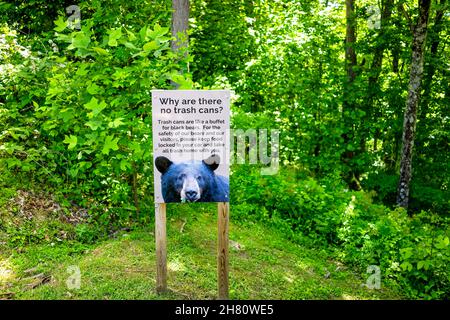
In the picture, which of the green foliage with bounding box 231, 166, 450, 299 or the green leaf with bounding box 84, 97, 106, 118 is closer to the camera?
the green leaf with bounding box 84, 97, 106, 118

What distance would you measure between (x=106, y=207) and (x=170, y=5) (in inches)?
213

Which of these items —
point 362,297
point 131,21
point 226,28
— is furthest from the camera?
point 226,28

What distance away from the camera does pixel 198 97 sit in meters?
4.64

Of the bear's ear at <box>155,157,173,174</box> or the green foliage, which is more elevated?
the bear's ear at <box>155,157,173,174</box>

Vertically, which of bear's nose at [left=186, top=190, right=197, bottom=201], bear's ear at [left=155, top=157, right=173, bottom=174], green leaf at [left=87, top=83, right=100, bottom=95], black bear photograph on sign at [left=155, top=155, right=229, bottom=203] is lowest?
bear's nose at [left=186, top=190, right=197, bottom=201]

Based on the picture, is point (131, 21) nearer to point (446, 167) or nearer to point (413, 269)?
point (413, 269)

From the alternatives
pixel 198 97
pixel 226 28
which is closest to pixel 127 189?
pixel 198 97

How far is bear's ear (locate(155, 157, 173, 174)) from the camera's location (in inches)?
185

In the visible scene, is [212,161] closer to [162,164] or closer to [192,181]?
[192,181]

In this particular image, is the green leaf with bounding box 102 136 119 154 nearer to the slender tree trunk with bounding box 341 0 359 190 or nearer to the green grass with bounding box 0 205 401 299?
the green grass with bounding box 0 205 401 299

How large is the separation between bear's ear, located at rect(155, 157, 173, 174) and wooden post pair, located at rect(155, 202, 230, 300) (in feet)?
1.36

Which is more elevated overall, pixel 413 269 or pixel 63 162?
pixel 63 162

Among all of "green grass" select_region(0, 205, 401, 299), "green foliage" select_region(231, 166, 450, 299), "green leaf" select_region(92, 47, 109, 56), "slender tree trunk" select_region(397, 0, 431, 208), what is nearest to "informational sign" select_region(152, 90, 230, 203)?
"green leaf" select_region(92, 47, 109, 56)

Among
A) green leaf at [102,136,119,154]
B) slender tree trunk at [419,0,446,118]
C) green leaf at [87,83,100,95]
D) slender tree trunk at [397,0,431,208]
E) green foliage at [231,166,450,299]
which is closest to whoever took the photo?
green leaf at [102,136,119,154]
